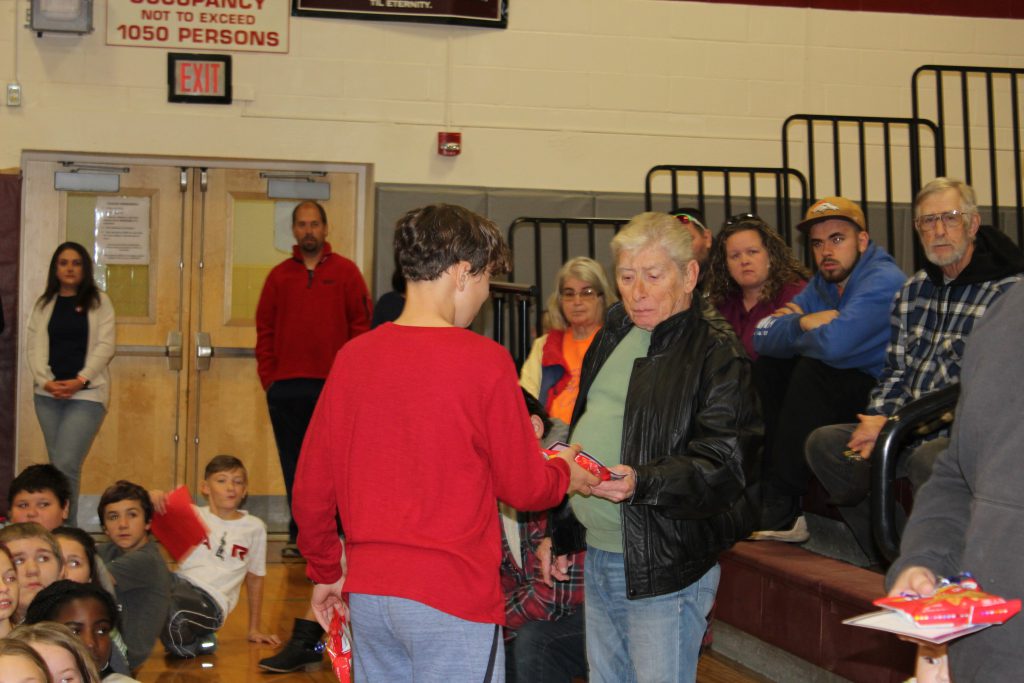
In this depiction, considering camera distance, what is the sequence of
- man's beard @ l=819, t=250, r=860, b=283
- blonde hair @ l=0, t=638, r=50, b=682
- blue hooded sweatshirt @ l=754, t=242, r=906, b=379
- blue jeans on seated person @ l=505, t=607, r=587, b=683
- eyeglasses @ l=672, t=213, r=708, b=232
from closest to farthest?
blonde hair @ l=0, t=638, r=50, b=682, blue jeans on seated person @ l=505, t=607, r=587, b=683, blue hooded sweatshirt @ l=754, t=242, r=906, b=379, man's beard @ l=819, t=250, r=860, b=283, eyeglasses @ l=672, t=213, r=708, b=232

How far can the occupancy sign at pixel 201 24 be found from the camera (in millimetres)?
7117

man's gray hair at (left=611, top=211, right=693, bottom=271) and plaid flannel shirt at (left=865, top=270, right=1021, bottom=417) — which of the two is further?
plaid flannel shirt at (left=865, top=270, right=1021, bottom=417)

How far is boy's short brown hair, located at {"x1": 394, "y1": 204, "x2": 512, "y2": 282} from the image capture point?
219cm

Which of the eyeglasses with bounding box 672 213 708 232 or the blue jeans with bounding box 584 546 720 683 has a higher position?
the eyeglasses with bounding box 672 213 708 232

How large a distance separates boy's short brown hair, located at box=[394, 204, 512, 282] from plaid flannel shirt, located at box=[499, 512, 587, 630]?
1.14 meters

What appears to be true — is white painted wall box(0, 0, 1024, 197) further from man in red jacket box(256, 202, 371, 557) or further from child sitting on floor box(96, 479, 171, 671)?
child sitting on floor box(96, 479, 171, 671)

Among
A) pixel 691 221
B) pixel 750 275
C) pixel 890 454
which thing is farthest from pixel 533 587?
pixel 691 221

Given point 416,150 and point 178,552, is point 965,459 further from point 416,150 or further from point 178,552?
point 416,150

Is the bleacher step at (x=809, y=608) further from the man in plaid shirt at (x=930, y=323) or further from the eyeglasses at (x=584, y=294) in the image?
the eyeglasses at (x=584, y=294)

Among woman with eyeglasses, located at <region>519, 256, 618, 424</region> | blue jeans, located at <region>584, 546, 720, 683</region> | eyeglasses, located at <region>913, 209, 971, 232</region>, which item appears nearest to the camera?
blue jeans, located at <region>584, 546, 720, 683</region>

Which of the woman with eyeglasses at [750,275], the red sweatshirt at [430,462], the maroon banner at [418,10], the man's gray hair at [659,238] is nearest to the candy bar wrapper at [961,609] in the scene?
the red sweatshirt at [430,462]

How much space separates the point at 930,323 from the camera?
12.8 ft

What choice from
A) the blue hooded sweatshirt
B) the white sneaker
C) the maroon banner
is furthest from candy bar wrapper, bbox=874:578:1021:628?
the maroon banner

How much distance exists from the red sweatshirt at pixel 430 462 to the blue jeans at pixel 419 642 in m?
0.02
